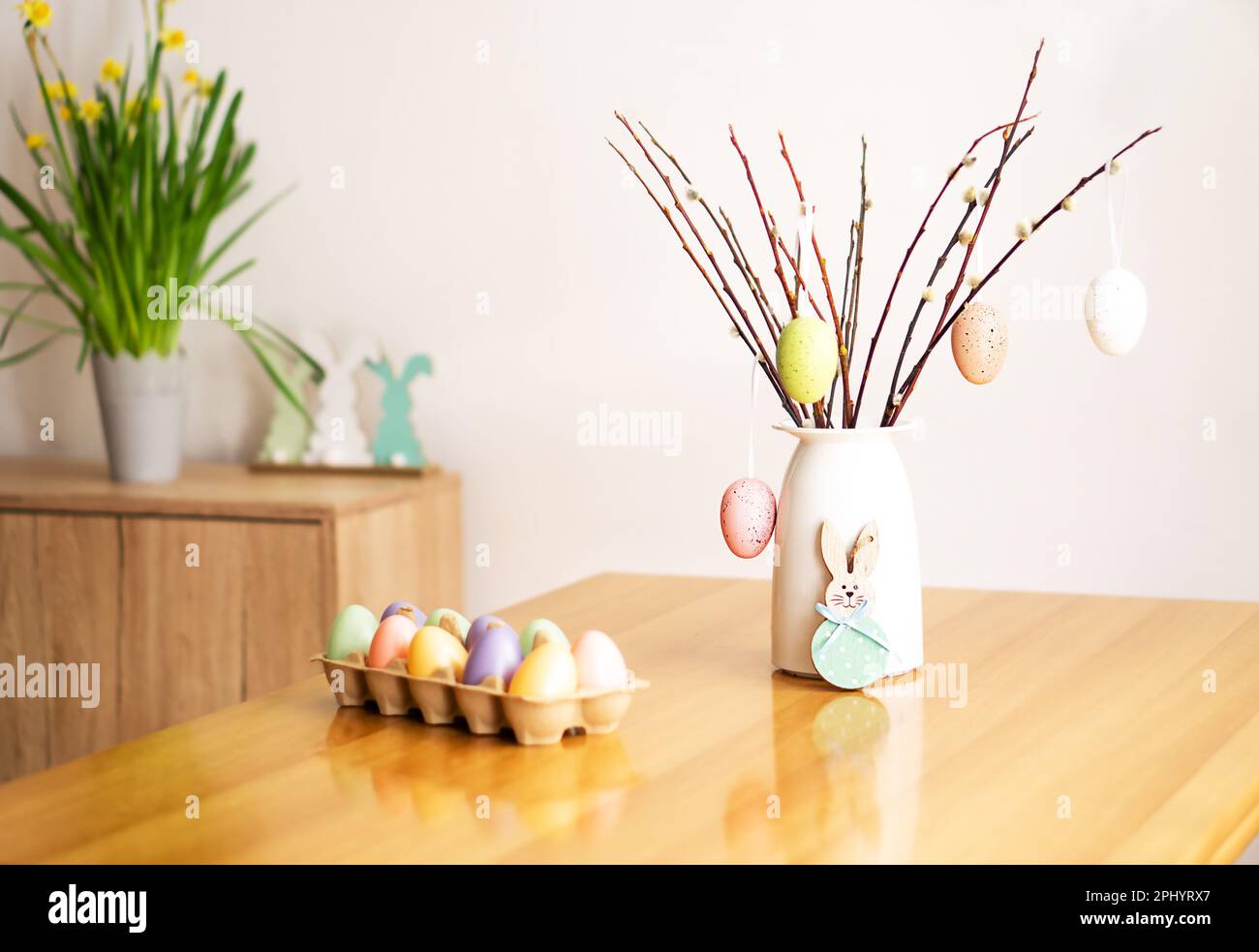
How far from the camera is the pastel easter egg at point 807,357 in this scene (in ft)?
4.96

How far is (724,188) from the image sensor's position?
303cm

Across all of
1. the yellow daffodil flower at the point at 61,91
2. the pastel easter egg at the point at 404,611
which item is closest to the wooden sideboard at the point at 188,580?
the yellow daffodil flower at the point at 61,91

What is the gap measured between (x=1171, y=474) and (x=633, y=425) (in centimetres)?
110

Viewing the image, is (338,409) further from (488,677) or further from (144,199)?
(488,677)

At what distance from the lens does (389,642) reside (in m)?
1.47

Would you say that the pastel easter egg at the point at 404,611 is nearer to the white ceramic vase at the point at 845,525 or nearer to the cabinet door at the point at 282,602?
the white ceramic vase at the point at 845,525

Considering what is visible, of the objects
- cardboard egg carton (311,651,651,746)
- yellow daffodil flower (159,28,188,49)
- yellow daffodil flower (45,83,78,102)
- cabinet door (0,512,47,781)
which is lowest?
cabinet door (0,512,47,781)

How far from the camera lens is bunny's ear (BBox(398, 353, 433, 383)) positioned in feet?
10.9

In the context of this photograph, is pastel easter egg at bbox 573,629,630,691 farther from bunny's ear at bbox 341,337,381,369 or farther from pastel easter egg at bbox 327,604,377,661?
bunny's ear at bbox 341,337,381,369

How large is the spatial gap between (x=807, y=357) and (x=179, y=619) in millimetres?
1994

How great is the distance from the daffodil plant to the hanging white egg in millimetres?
2085

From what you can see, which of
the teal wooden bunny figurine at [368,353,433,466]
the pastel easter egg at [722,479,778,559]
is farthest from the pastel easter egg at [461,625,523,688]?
the teal wooden bunny figurine at [368,353,433,466]

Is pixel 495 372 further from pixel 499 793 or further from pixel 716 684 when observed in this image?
pixel 499 793
